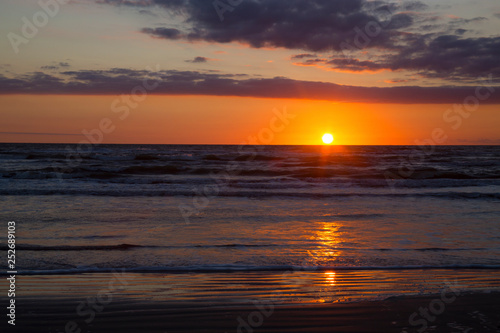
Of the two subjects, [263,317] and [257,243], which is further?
[257,243]

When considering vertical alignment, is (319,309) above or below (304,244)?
below

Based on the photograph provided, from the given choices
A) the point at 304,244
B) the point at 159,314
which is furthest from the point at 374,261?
the point at 159,314

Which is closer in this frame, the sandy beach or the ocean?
the sandy beach

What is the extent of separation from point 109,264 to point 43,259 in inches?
47.7

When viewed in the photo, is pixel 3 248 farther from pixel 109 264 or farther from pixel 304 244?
pixel 304 244

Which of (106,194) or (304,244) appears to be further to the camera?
(106,194)

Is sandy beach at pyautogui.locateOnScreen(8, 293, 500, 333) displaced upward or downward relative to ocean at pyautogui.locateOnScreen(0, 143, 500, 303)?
downward

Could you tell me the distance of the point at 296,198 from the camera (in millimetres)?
17281

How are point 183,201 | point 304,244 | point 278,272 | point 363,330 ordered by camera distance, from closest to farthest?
point 363,330 → point 278,272 → point 304,244 → point 183,201

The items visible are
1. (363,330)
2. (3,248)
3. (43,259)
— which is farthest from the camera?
(3,248)

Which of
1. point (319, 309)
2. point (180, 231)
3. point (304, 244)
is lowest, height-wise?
point (319, 309)

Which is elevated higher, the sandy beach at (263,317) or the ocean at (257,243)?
the ocean at (257,243)

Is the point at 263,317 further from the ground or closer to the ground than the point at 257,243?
closer to the ground

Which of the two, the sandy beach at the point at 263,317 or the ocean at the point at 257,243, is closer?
the sandy beach at the point at 263,317
